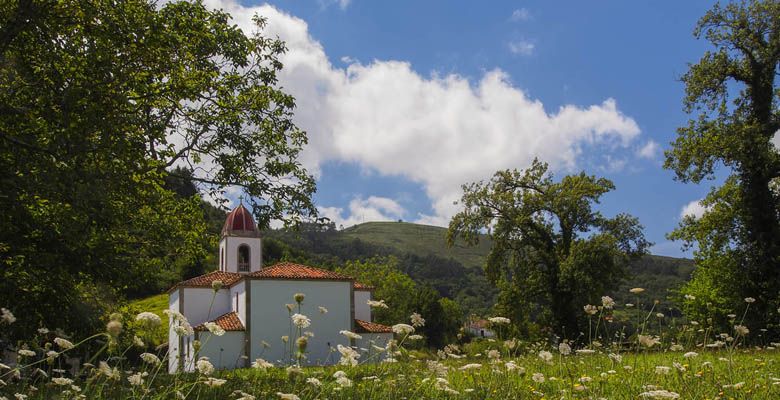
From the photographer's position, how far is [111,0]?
38.0 ft

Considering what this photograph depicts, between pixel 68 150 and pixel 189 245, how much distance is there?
7037 millimetres

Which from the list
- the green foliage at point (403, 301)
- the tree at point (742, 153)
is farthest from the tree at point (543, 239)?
the green foliage at point (403, 301)

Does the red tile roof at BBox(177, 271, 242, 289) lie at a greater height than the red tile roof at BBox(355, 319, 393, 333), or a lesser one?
greater

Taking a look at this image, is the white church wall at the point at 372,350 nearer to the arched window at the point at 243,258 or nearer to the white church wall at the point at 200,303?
the white church wall at the point at 200,303

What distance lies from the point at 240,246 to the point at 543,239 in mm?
24323

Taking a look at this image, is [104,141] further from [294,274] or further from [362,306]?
[362,306]

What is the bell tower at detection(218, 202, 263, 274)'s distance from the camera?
156ft

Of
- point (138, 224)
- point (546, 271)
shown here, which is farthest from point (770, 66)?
point (138, 224)

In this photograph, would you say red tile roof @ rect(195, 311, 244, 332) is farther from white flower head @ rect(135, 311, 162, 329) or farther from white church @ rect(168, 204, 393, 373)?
white flower head @ rect(135, 311, 162, 329)

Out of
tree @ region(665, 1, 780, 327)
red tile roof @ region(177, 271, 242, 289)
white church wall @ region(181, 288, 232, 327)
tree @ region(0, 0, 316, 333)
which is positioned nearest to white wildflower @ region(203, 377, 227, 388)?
tree @ region(0, 0, 316, 333)

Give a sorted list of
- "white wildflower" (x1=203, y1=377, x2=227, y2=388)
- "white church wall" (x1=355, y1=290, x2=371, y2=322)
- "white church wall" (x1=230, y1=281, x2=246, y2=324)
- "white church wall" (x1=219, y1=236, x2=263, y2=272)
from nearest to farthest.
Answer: "white wildflower" (x1=203, y1=377, x2=227, y2=388), "white church wall" (x1=230, y1=281, x2=246, y2=324), "white church wall" (x1=355, y1=290, x2=371, y2=322), "white church wall" (x1=219, y1=236, x2=263, y2=272)

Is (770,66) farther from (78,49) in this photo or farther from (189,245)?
(78,49)

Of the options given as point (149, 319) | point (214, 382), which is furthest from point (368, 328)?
point (149, 319)

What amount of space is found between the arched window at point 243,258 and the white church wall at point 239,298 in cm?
521
